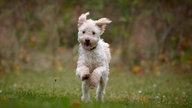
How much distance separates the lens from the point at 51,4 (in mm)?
17094

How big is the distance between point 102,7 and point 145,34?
163 centimetres

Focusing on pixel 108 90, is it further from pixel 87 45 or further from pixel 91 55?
pixel 87 45

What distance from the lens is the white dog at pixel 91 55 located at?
26.7ft

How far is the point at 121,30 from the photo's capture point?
17328 millimetres

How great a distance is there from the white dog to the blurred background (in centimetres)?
779

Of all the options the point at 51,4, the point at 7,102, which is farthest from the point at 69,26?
the point at 7,102

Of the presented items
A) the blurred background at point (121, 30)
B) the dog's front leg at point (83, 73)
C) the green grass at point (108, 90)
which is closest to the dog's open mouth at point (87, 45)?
the dog's front leg at point (83, 73)

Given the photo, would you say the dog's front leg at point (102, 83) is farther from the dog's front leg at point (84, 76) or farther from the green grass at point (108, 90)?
the dog's front leg at point (84, 76)

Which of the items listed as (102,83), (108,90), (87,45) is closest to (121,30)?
(108,90)

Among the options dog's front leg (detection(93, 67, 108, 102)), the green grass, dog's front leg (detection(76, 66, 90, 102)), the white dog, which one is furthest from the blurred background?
dog's front leg (detection(76, 66, 90, 102))

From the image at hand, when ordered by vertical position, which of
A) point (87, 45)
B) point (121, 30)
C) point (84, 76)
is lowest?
point (84, 76)

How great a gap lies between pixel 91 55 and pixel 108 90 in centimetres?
289

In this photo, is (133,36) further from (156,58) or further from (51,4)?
(51,4)

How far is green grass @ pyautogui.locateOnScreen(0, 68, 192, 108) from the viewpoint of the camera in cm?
770
